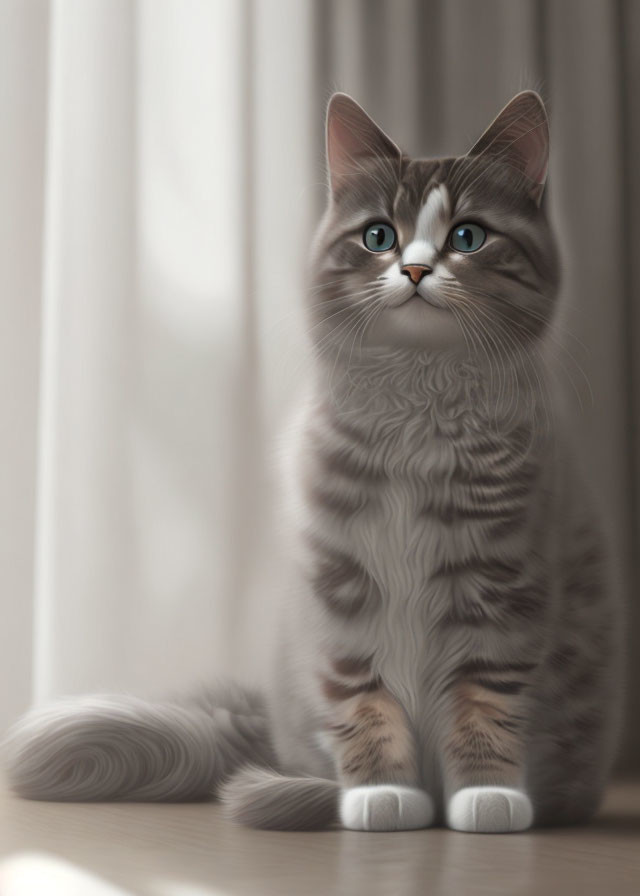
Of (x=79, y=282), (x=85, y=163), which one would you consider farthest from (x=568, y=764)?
(x=85, y=163)

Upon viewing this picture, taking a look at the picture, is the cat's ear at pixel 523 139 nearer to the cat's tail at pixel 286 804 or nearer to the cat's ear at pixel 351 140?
the cat's ear at pixel 351 140

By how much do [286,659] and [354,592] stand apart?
6.5 inches

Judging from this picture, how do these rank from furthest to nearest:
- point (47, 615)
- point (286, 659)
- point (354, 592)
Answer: point (47, 615)
point (286, 659)
point (354, 592)

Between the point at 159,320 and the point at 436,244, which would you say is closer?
the point at 436,244

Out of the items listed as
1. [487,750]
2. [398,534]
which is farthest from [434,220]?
[487,750]

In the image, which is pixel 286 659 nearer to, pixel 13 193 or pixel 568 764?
pixel 568 764

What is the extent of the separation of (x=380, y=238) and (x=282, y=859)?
2.17 feet

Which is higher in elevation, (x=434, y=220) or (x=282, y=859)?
(x=434, y=220)

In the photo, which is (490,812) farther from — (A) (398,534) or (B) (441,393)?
(B) (441,393)

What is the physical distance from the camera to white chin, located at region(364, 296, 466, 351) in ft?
3.88

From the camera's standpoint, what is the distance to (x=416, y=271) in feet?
3.83

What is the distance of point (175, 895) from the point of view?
87cm

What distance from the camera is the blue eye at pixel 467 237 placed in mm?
1219

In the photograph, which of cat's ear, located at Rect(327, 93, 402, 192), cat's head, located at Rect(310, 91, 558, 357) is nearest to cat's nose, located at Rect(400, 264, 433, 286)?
cat's head, located at Rect(310, 91, 558, 357)
